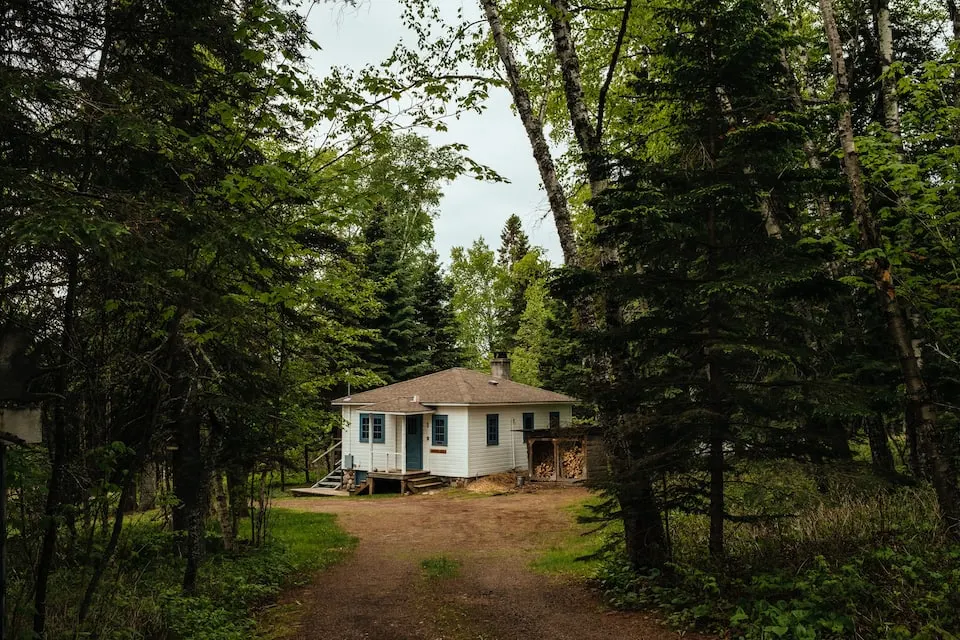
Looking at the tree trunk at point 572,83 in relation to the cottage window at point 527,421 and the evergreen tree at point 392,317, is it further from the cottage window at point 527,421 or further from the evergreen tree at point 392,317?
the evergreen tree at point 392,317

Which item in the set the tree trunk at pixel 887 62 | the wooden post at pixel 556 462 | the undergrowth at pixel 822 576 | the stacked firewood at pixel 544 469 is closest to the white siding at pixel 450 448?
the stacked firewood at pixel 544 469

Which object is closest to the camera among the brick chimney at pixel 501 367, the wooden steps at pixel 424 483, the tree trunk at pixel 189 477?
the tree trunk at pixel 189 477

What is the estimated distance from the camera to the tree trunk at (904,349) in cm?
602

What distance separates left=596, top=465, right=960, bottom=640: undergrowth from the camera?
4.86 meters

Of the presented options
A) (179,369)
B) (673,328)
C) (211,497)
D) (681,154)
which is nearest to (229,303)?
(179,369)

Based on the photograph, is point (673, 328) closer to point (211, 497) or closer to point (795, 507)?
point (795, 507)

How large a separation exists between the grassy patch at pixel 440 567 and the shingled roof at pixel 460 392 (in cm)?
1256

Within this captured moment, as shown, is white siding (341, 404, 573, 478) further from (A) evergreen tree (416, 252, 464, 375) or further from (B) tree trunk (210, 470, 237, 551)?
(B) tree trunk (210, 470, 237, 551)

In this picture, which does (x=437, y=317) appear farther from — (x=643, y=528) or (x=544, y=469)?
(x=643, y=528)

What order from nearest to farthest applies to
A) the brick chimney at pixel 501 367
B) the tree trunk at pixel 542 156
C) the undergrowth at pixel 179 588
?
the undergrowth at pixel 179 588
the tree trunk at pixel 542 156
the brick chimney at pixel 501 367

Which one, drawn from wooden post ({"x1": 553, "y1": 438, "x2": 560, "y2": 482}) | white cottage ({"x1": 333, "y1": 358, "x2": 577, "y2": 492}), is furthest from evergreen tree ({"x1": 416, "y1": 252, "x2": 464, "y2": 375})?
wooden post ({"x1": 553, "y1": 438, "x2": 560, "y2": 482})

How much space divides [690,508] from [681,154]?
14.5 feet

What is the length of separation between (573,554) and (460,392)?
14045mm

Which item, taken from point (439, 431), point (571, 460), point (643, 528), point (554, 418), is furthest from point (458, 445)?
point (643, 528)
